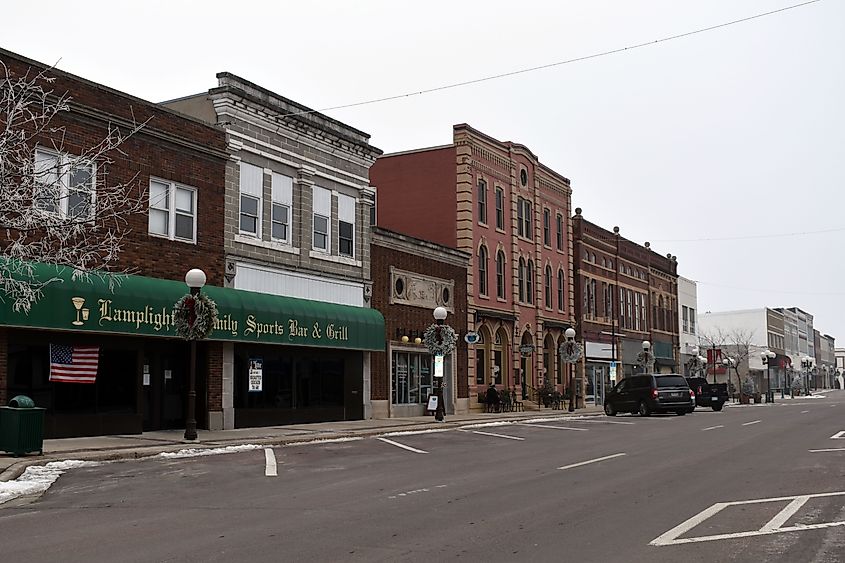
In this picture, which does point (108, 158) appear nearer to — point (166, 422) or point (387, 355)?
point (166, 422)

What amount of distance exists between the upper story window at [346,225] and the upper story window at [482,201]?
10.7 m

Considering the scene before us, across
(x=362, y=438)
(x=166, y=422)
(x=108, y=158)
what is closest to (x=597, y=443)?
(x=362, y=438)

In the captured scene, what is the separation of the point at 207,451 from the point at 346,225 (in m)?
13.3

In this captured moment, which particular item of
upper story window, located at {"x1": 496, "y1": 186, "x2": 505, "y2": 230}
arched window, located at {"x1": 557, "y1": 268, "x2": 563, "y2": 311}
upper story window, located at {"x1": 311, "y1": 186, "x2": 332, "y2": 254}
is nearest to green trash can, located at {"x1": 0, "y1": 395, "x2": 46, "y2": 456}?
upper story window, located at {"x1": 311, "y1": 186, "x2": 332, "y2": 254}

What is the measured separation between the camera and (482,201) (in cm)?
4125

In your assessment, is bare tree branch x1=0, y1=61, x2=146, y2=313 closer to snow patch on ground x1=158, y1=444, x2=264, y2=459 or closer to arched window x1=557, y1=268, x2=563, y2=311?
snow patch on ground x1=158, y1=444, x2=264, y2=459

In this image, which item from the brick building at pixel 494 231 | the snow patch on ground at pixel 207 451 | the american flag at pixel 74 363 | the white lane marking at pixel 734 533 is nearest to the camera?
the white lane marking at pixel 734 533

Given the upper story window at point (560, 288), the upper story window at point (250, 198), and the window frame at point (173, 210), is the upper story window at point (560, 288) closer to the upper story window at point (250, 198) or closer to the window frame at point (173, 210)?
the upper story window at point (250, 198)

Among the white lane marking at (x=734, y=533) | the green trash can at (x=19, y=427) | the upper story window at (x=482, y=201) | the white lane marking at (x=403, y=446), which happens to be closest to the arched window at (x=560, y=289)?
the upper story window at (x=482, y=201)

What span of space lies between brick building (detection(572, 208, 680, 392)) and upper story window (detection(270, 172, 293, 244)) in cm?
2580

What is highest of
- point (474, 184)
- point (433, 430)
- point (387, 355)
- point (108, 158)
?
point (474, 184)

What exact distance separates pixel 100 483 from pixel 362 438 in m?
10.5

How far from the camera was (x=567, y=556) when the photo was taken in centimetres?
797

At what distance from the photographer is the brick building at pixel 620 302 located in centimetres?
5231
